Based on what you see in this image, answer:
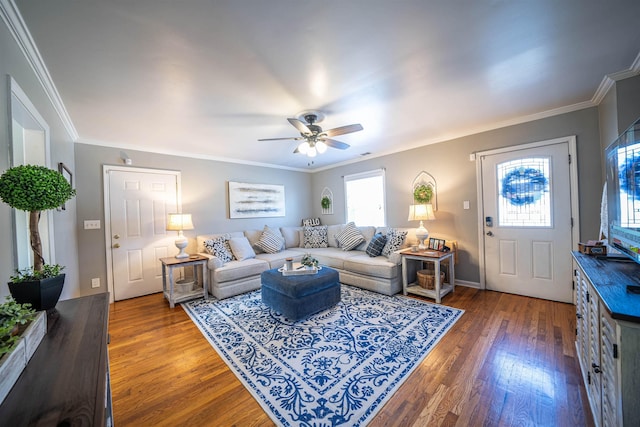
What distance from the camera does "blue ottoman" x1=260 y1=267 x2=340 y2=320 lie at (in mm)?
2701

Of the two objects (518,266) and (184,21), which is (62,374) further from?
(518,266)

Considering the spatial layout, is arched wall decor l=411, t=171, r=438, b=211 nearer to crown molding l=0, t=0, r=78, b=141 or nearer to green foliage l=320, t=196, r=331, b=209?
green foliage l=320, t=196, r=331, b=209

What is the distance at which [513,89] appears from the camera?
7.90ft

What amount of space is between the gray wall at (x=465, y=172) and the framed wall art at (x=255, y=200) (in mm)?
1477

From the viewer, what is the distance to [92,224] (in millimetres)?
3445

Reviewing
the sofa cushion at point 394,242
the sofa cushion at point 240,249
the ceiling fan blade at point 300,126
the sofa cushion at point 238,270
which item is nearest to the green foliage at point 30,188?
the ceiling fan blade at point 300,126

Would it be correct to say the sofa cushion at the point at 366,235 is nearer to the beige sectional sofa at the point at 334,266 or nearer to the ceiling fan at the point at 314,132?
the beige sectional sofa at the point at 334,266

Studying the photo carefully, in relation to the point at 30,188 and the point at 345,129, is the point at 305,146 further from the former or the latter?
the point at 30,188

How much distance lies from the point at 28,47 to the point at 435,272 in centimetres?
423

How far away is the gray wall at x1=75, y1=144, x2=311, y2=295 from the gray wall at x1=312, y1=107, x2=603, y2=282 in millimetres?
1264

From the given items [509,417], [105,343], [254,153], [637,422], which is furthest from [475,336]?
[254,153]

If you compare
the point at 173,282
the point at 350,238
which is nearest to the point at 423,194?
the point at 350,238

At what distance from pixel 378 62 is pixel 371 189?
3.20 m

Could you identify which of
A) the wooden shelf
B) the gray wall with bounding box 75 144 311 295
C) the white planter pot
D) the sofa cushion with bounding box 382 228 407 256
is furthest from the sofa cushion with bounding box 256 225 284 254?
the white planter pot
